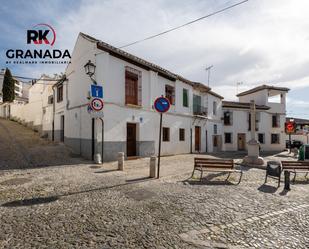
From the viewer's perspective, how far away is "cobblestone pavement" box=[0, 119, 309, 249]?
2.87 m

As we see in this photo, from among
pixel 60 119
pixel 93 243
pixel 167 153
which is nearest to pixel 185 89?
pixel 167 153

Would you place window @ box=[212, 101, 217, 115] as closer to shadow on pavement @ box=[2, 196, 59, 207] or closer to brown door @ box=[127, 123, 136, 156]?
brown door @ box=[127, 123, 136, 156]

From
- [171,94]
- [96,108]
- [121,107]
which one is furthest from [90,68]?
[171,94]

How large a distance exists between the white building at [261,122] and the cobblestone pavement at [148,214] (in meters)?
18.3

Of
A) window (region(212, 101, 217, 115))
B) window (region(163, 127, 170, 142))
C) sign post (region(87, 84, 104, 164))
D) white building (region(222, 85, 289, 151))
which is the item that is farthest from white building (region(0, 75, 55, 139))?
white building (region(222, 85, 289, 151))

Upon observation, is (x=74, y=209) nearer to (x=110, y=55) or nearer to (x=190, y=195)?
(x=190, y=195)

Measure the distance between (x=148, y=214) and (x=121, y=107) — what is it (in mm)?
8198

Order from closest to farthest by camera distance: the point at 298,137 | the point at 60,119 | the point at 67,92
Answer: the point at 67,92 < the point at 60,119 < the point at 298,137

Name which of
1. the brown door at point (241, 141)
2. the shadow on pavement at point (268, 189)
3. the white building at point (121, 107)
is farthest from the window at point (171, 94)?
the brown door at point (241, 141)

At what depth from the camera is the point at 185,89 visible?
55.0 ft

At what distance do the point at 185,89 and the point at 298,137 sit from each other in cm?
2484

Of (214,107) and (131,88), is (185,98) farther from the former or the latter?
(214,107)

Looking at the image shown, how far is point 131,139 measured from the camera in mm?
12227

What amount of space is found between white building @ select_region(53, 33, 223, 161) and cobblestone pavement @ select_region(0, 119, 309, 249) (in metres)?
4.77
